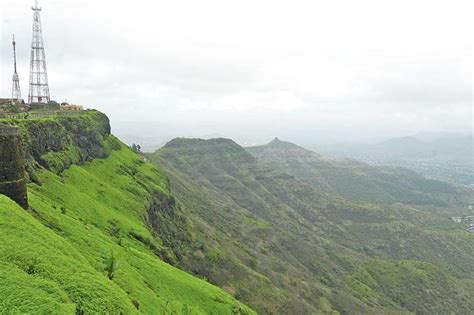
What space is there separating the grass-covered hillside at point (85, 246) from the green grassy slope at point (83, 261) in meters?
0.06

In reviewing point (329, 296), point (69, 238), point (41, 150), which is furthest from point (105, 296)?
point (329, 296)

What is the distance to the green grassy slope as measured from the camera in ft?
74.6

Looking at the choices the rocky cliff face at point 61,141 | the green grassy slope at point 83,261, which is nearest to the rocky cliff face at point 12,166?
the green grassy slope at point 83,261

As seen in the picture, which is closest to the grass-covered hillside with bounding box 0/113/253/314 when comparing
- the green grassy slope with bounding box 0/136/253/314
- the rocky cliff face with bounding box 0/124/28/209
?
the green grassy slope with bounding box 0/136/253/314

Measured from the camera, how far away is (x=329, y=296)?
441ft

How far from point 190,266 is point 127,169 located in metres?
34.2

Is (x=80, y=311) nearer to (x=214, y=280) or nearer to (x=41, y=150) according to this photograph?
(x=41, y=150)

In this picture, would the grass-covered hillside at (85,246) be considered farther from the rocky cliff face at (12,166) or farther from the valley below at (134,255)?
the rocky cliff face at (12,166)

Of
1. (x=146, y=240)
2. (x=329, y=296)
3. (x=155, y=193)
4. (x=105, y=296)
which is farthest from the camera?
(x=329, y=296)

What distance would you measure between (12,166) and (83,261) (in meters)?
11.2

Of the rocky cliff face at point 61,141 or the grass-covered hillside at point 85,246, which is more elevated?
the rocky cliff face at point 61,141

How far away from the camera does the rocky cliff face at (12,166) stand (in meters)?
33.2

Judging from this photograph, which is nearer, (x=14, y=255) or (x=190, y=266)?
(x=14, y=255)

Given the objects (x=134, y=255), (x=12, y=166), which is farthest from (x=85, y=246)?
(x=134, y=255)
